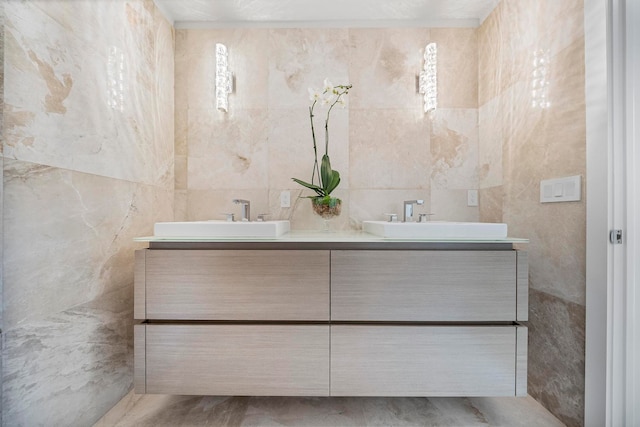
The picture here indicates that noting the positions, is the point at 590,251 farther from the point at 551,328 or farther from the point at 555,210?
the point at 551,328

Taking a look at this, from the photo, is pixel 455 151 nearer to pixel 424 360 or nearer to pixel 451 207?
pixel 451 207

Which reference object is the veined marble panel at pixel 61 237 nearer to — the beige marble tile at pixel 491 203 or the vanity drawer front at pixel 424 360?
the vanity drawer front at pixel 424 360

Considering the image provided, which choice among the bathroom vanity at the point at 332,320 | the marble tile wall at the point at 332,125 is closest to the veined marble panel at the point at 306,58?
the marble tile wall at the point at 332,125

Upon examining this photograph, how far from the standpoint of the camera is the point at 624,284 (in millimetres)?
1027

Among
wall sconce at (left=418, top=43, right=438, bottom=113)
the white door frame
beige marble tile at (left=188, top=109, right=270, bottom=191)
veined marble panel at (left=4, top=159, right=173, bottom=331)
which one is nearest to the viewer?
veined marble panel at (left=4, top=159, right=173, bottom=331)

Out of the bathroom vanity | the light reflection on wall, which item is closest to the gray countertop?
the bathroom vanity

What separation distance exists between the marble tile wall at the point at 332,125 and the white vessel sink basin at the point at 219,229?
62 cm

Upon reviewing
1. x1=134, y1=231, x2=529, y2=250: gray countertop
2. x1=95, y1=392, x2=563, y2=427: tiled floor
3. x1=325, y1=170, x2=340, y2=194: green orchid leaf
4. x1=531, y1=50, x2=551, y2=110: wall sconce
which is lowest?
x1=95, y1=392, x2=563, y2=427: tiled floor

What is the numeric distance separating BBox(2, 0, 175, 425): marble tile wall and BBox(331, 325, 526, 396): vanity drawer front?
1.00 m

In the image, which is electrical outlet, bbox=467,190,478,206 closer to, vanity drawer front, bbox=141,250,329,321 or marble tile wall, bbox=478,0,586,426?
marble tile wall, bbox=478,0,586,426

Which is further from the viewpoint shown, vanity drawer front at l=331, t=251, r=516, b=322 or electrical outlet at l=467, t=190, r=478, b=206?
electrical outlet at l=467, t=190, r=478, b=206

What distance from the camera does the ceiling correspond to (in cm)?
167

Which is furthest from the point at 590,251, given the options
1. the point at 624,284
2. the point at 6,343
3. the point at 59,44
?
the point at 59,44

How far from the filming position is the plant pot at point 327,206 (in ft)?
5.30
